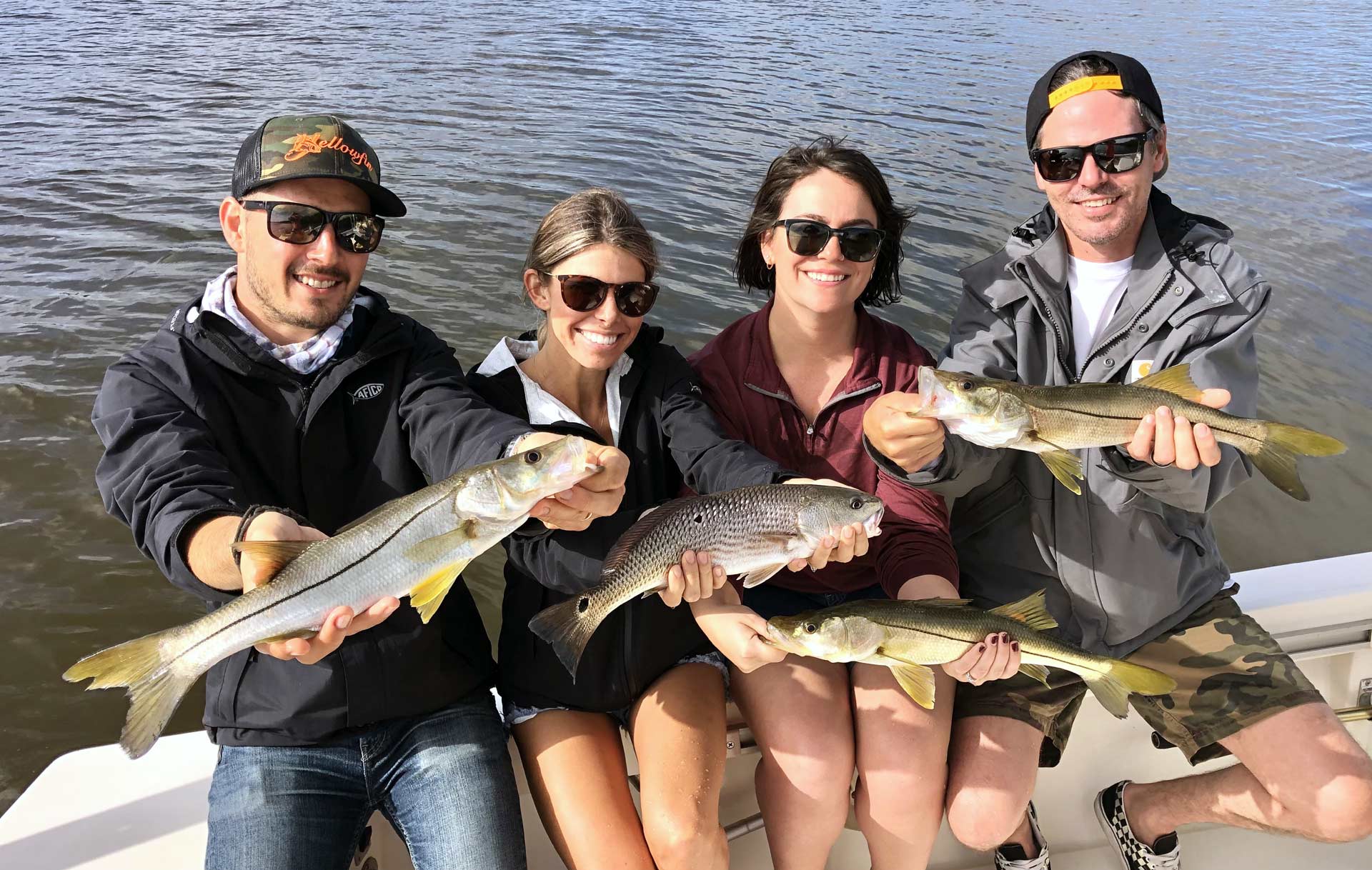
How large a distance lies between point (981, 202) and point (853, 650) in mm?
10351

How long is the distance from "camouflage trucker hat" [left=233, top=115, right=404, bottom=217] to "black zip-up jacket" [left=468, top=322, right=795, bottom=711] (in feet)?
2.77

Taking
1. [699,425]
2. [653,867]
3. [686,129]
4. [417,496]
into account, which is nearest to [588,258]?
[699,425]

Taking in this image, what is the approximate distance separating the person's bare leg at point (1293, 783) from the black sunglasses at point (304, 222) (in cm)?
349

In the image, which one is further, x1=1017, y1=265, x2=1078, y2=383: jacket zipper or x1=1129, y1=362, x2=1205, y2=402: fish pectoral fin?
x1=1017, y1=265, x2=1078, y2=383: jacket zipper

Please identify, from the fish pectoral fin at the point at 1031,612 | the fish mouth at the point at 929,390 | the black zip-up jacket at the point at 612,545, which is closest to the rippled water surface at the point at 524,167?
the black zip-up jacket at the point at 612,545

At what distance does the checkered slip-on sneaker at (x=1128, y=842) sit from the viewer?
12.6 ft

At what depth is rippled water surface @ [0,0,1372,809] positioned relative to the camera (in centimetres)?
720

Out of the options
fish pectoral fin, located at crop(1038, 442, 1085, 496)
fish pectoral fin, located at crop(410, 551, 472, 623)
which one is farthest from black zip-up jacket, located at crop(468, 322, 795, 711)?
fish pectoral fin, located at crop(1038, 442, 1085, 496)

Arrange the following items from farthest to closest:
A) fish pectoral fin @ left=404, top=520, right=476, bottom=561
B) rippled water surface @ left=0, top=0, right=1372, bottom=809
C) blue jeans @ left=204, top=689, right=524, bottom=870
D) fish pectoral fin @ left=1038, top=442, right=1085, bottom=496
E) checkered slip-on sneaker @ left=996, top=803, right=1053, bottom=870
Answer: rippled water surface @ left=0, top=0, right=1372, bottom=809
checkered slip-on sneaker @ left=996, top=803, right=1053, bottom=870
fish pectoral fin @ left=1038, top=442, right=1085, bottom=496
blue jeans @ left=204, top=689, right=524, bottom=870
fish pectoral fin @ left=404, top=520, right=476, bottom=561

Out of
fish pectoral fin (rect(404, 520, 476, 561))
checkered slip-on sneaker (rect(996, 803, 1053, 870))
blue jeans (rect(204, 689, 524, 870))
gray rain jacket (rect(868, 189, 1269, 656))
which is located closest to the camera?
fish pectoral fin (rect(404, 520, 476, 561))

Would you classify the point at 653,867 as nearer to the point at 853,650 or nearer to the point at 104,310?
the point at 853,650

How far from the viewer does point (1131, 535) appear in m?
3.61

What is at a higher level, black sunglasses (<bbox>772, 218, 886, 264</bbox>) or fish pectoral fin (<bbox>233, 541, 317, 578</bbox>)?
black sunglasses (<bbox>772, 218, 886, 264</bbox>)

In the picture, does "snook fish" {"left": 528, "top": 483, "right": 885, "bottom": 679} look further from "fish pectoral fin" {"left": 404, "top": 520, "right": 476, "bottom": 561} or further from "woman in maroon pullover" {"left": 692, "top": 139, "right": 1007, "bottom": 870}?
"fish pectoral fin" {"left": 404, "top": 520, "right": 476, "bottom": 561}
